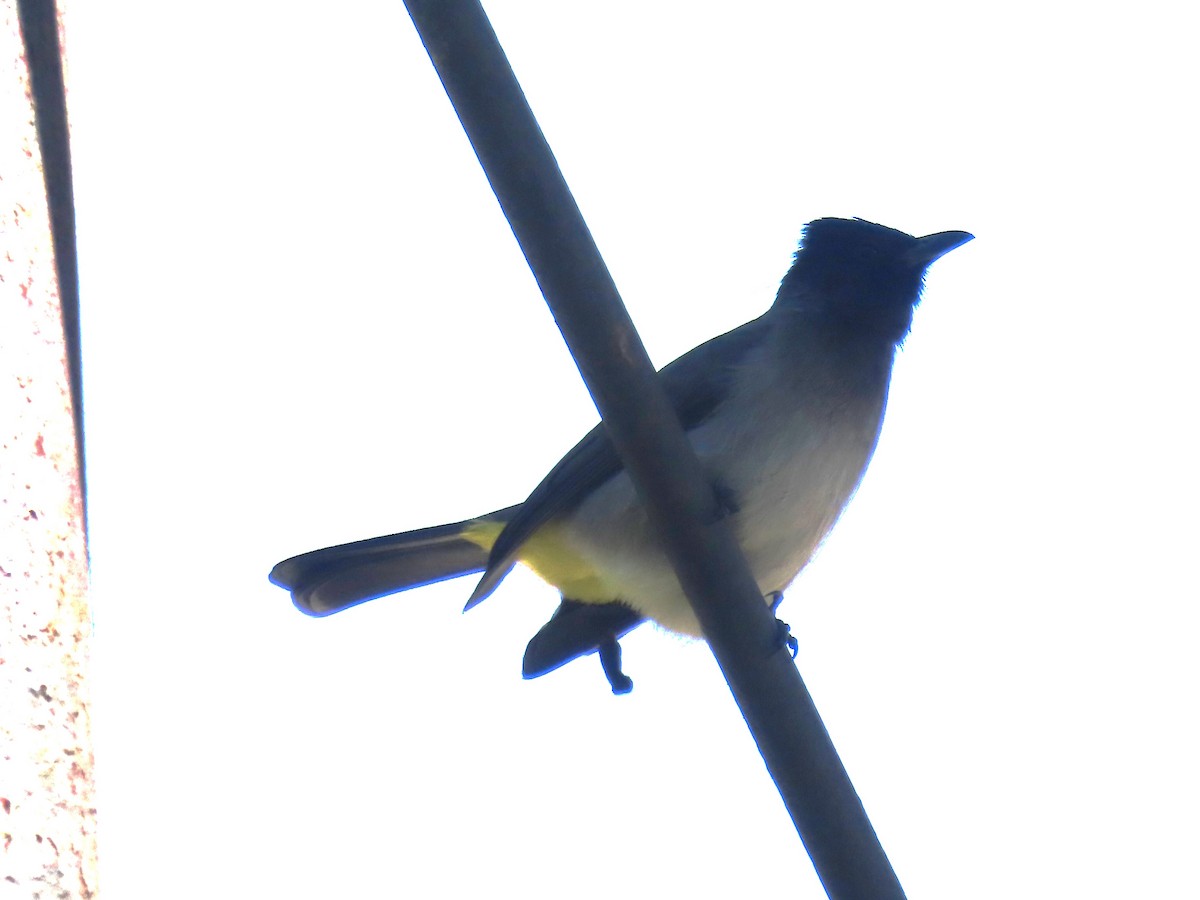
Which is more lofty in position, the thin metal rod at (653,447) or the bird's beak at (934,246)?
the bird's beak at (934,246)

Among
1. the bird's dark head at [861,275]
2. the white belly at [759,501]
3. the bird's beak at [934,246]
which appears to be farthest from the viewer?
the bird's beak at [934,246]

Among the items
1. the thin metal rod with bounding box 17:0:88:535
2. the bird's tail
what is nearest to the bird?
the bird's tail

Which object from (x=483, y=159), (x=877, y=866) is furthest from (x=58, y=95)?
(x=877, y=866)

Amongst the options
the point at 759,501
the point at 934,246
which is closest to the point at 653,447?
the point at 759,501

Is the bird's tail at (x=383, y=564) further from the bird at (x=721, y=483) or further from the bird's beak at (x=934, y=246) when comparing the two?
the bird's beak at (x=934, y=246)

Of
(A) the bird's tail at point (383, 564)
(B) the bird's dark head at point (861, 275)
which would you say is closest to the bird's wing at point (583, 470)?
(A) the bird's tail at point (383, 564)

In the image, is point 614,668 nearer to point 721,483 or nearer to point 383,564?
point 721,483

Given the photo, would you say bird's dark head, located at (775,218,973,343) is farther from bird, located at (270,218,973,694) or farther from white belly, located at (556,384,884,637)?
white belly, located at (556,384,884,637)
